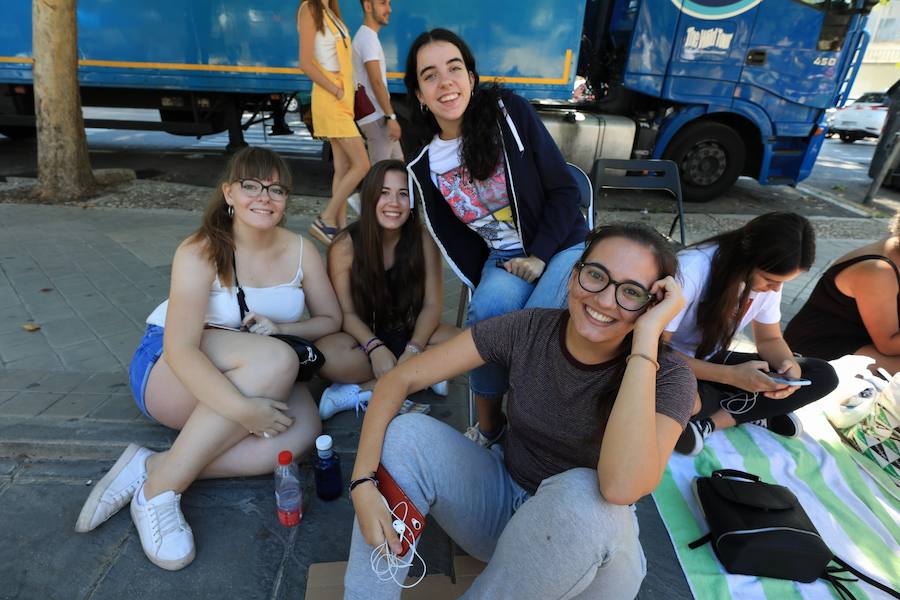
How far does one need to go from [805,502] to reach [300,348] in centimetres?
216

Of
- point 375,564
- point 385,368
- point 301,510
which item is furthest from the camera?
point 385,368

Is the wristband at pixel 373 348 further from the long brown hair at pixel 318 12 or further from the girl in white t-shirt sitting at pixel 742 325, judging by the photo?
the long brown hair at pixel 318 12

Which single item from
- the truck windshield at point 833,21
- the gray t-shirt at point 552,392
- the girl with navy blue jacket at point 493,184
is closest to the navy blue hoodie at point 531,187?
the girl with navy blue jacket at point 493,184

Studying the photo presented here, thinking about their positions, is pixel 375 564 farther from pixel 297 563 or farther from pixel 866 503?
pixel 866 503

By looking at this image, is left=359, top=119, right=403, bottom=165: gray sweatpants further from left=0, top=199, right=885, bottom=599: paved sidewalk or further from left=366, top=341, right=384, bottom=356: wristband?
left=366, top=341, right=384, bottom=356: wristband

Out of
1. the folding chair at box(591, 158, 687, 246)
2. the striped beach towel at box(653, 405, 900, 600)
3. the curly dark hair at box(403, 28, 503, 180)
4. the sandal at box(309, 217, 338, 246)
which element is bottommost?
the striped beach towel at box(653, 405, 900, 600)

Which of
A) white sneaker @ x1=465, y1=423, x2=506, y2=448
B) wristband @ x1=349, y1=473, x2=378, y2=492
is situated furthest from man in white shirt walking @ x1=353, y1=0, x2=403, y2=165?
wristband @ x1=349, y1=473, x2=378, y2=492

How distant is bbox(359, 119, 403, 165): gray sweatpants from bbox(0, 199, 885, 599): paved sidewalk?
2.19 meters

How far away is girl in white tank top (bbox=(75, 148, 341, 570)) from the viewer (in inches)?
68.7

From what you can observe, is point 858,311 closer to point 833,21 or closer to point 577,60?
point 577,60

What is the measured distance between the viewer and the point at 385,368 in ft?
7.59

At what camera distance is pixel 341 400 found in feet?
7.85

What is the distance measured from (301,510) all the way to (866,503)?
2303mm

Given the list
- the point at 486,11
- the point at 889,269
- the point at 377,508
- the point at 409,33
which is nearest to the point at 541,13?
the point at 486,11
